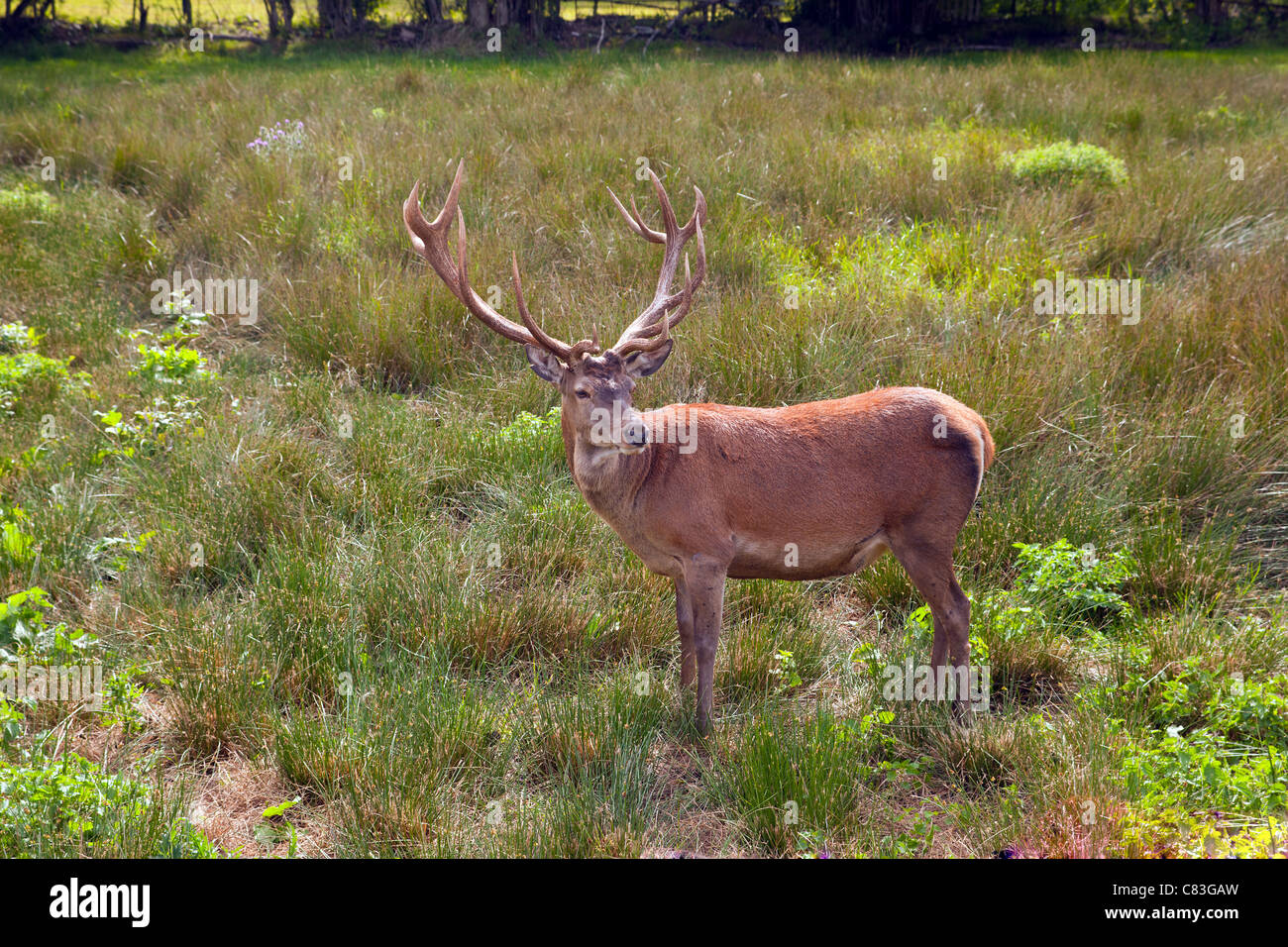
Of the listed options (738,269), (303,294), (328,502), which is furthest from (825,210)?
(328,502)

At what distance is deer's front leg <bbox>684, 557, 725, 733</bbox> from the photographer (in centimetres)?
362

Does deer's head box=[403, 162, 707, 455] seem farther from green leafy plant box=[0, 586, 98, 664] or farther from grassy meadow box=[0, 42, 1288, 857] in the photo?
green leafy plant box=[0, 586, 98, 664]

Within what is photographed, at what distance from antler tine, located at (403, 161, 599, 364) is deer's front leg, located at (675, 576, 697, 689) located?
1030 mm

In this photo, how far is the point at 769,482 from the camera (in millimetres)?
3658

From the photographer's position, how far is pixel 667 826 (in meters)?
3.44

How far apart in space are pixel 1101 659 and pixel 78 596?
4.50 metres

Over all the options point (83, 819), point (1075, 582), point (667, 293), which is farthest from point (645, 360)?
point (83, 819)

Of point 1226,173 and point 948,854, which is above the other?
point 1226,173

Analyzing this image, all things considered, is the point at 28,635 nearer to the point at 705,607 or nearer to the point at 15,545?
the point at 15,545

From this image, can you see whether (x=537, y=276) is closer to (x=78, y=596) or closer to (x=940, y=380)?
(x=940, y=380)

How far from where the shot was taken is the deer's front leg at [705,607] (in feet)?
11.9

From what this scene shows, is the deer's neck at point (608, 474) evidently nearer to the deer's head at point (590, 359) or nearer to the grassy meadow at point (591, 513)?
the deer's head at point (590, 359)

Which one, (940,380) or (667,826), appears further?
(940,380)

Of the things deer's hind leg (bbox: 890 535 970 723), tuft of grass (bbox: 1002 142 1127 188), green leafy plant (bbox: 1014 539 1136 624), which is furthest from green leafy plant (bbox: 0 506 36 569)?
tuft of grass (bbox: 1002 142 1127 188)
